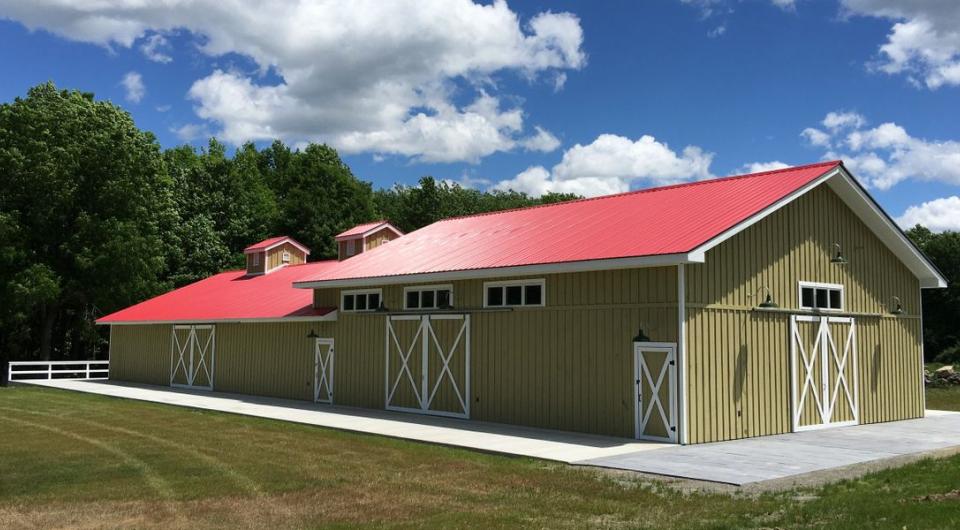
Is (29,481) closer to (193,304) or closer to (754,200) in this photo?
(754,200)

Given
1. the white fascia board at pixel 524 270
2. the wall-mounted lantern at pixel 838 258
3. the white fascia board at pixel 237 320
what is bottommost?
the white fascia board at pixel 237 320

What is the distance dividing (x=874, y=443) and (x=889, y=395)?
5.28 m

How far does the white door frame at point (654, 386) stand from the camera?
14680 millimetres

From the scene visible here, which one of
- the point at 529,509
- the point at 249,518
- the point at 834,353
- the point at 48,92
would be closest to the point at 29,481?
the point at 249,518

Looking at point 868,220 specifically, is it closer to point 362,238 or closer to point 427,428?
point 427,428

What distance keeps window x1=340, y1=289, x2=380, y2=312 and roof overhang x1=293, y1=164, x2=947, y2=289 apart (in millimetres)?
422

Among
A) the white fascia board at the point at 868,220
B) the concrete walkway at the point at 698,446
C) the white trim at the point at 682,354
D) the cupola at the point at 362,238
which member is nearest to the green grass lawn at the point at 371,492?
the concrete walkway at the point at 698,446

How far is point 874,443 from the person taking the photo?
14773 millimetres

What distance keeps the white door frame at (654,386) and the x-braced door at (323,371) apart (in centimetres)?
1019

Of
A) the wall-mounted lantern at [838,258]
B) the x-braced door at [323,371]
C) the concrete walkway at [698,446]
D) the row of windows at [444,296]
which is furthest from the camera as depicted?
the x-braced door at [323,371]

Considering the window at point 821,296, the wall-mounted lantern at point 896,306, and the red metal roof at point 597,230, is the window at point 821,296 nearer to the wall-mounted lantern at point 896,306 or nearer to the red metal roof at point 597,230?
the red metal roof at point 597,230

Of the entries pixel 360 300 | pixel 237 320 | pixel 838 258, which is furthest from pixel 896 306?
pixel 237 320

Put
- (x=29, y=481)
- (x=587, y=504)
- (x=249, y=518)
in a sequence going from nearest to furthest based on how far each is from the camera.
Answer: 1. (x=249, y=518)
2. (x=587, y=504)
3. (x=29, y=481)

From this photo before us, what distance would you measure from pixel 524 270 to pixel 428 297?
379 cm
